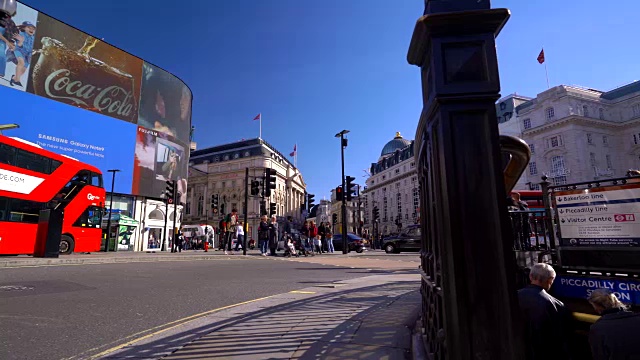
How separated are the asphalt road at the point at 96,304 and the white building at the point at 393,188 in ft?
224

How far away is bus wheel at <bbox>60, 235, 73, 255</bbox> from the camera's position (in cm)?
1558

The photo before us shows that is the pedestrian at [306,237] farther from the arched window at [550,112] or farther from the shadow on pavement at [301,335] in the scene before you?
the arched window at [550,112]

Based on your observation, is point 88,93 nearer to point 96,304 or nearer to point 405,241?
point 405,241

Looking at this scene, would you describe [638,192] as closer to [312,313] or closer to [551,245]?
[551,245]

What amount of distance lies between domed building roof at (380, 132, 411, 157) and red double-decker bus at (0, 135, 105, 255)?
89314mm

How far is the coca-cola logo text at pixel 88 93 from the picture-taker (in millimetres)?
30203

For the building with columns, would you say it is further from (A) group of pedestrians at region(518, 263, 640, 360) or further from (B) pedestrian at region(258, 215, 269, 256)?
(A) group of pedestrians at region(518, 263, 640, 360)

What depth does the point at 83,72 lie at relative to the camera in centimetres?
3241

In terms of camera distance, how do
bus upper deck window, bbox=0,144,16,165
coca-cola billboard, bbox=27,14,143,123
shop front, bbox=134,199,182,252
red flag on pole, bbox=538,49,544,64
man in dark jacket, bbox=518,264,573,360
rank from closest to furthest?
man in dark jacket, bbox=518,264,573,360
bus upper deck window, bbox=0,144,16,165
coca-cola billboard, bbox=27,14,143,123
shop front, bbox=134,199,182,252
red flag on pole, bbox=538,49,544,64

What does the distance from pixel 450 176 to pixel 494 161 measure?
192 mm

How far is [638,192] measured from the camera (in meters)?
2.99

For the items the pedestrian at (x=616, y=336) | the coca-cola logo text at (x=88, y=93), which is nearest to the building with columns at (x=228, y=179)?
the coca-cola logo text at (x=88, y=93)

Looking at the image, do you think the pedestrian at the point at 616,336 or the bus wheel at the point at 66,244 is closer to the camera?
the pedestrian at the point at 616,336

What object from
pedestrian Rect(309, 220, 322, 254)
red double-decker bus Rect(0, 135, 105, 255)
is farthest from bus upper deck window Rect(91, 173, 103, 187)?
pedestrian Rect(309, 220, 322, 254)
